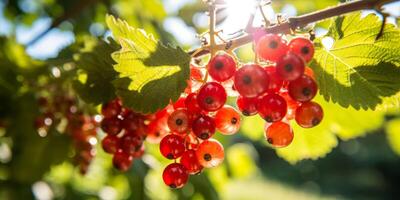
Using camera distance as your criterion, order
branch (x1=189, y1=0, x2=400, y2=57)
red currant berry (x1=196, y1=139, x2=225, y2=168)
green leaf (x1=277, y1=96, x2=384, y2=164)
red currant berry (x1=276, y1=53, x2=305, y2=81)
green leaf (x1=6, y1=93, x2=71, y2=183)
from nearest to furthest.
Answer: red currant berry (x1=276, y1=53, x2=305, y2=81)
branch (x1=189, y1=0, x2=400, y2=57)
red currant berry (x1=196, y1=139, x2=225, y2=168)
green leaf (x1=277, y1=96, x2=384, y2=164)
green leaf (x1=6, y1=93, x2=71, y2=183)

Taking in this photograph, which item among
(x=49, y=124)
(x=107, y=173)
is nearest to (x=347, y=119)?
(x=49, y=124)

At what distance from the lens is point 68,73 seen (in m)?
2.52

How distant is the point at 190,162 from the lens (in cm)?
166

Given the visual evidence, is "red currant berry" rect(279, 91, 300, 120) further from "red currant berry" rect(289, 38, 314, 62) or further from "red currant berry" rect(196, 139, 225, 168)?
"red currant berry" rect(196, 139, 225, 168)

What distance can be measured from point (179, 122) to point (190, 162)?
144 mm

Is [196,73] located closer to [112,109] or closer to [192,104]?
[192,104]

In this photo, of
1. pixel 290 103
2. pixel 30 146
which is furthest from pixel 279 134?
pixel 30 146

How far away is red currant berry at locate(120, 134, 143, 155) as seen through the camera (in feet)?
6.41

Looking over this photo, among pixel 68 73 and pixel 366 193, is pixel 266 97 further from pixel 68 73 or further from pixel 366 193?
pixel 366 193

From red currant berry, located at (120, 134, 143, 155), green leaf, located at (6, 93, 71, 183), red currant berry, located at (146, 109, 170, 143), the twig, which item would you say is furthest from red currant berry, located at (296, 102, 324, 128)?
green leaf, located at (6, 93, 71, 183)

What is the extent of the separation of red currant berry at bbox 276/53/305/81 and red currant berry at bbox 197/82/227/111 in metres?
0.19

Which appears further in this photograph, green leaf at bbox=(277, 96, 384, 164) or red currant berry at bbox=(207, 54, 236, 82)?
green leaf at bbox=(277, 96, 384, 164)

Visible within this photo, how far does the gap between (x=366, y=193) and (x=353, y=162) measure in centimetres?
393

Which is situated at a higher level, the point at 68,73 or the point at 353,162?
the point at 353,162
